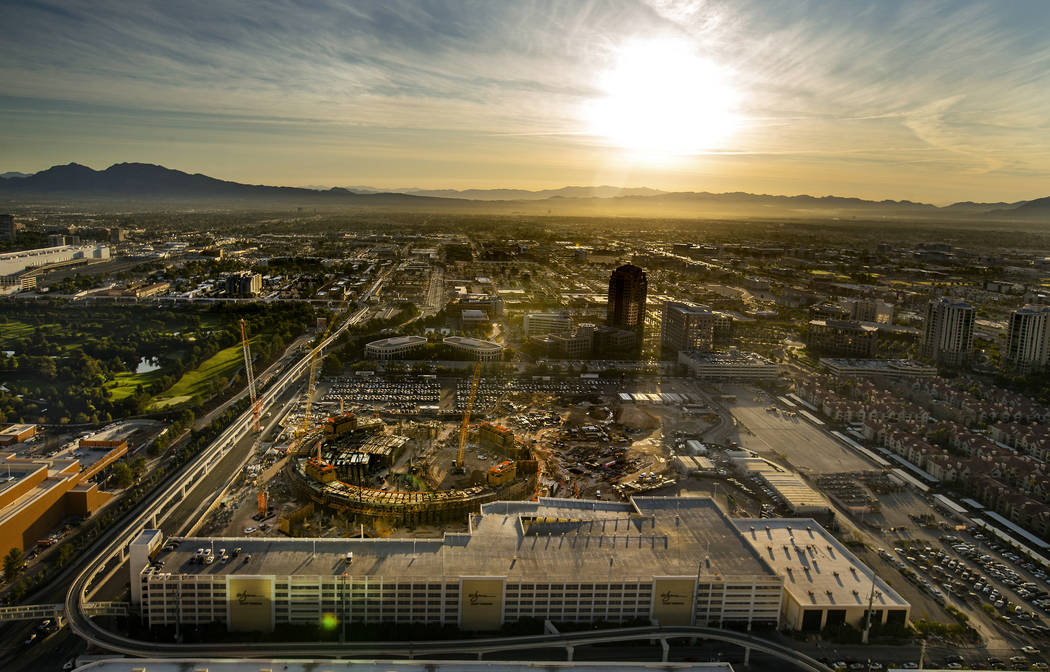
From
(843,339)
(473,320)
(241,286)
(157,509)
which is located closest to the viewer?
(157,509)

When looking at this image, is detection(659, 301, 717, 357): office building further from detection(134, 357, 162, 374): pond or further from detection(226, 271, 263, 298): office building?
detection(226, 271, 263, 298): office building

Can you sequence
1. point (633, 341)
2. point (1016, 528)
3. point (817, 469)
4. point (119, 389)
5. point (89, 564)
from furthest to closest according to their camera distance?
1. point (633, 341)
2. point (119, 389)
3. point (817, 469)
4. point (1016, 528)
5. point (89, 564)

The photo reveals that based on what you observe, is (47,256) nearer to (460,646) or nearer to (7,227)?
(7,227)

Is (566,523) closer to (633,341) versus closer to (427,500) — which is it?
(427,500)

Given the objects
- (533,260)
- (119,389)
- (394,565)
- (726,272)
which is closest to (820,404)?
(394,565)

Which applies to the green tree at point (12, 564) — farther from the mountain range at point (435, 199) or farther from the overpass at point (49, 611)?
the mountain range at point (435, 199)

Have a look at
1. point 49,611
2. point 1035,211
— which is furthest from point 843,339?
point 1035,211

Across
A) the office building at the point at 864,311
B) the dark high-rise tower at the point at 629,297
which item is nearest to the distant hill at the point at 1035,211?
the office building at the point at 864,311
